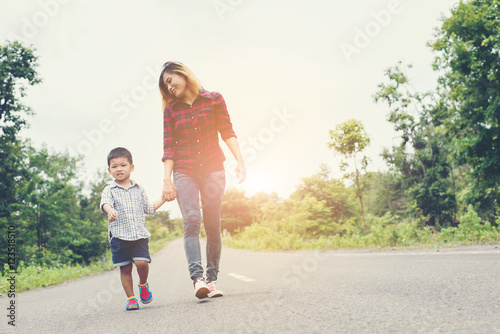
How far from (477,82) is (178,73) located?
20234 millimetres

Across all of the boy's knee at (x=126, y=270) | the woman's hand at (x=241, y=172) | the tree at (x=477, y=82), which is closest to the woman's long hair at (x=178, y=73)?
the woman's hand at (x=241, y=172)

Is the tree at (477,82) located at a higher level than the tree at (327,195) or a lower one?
higher

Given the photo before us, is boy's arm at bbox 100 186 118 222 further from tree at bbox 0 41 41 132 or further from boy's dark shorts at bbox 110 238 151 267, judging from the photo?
tree at bbox 0 41 41 132

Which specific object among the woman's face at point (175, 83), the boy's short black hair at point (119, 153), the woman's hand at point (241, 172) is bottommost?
the woman's hand at point (241, 172)

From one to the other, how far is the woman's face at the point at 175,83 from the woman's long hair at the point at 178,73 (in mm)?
30

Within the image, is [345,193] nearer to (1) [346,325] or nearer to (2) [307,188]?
(2) [307,188]

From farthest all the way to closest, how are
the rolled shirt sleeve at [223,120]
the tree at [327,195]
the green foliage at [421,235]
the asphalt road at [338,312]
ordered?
1. the tree at [327,195]
2. the green foliage at [421,235]
3. the rolled shirt sleeve at [223,120]
4. the asphalt road at [338,312]

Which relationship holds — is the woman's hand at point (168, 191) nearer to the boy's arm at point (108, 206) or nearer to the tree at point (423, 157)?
the boy's arm at point (108, 206)

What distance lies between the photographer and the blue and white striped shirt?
310 centimetres

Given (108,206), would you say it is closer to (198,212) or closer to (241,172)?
(198,212)

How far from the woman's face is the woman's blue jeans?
0.76 metres

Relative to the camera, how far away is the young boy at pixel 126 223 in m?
3.10

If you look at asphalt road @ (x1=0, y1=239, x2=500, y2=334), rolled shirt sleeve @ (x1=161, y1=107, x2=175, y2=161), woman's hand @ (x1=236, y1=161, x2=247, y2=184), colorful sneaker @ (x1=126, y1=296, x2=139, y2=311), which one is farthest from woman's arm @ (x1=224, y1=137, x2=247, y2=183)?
colorful sneaker @ (x1=126, y1=296, x2=139, y2=311)

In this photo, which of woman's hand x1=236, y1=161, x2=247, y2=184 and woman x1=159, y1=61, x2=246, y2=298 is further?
woman's hand x1=236, y1=161, x2=247, y2=184
